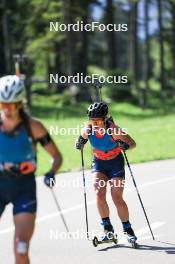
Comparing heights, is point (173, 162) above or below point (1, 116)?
below

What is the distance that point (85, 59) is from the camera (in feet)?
153

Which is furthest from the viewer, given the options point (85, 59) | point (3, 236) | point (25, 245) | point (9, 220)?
point (85, 59)

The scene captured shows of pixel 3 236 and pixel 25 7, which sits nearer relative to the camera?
pixel 3 236

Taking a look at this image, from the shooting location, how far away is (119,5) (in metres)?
53.7

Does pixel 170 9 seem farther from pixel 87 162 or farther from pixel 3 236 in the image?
pixel 3 236

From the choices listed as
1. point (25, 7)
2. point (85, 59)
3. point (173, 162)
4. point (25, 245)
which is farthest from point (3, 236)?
point (25, 7)

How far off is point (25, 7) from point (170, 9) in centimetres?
1423

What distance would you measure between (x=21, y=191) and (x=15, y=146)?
45 centimetres

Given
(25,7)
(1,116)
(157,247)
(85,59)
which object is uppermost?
(25,7)

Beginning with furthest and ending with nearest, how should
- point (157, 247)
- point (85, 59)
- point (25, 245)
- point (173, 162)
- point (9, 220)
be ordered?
1. point (85, 59)
2. point (173, 162)
3. point (9, 220)
4. point (157, 247)
5. point (25, 245)

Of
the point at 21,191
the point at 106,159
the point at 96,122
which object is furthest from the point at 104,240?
the point at 21,191

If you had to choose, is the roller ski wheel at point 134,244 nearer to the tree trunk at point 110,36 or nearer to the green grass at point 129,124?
the green grass at point 129,124

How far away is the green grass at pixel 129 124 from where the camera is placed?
19.6 meters

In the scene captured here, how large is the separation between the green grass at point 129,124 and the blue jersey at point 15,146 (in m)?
11.2
